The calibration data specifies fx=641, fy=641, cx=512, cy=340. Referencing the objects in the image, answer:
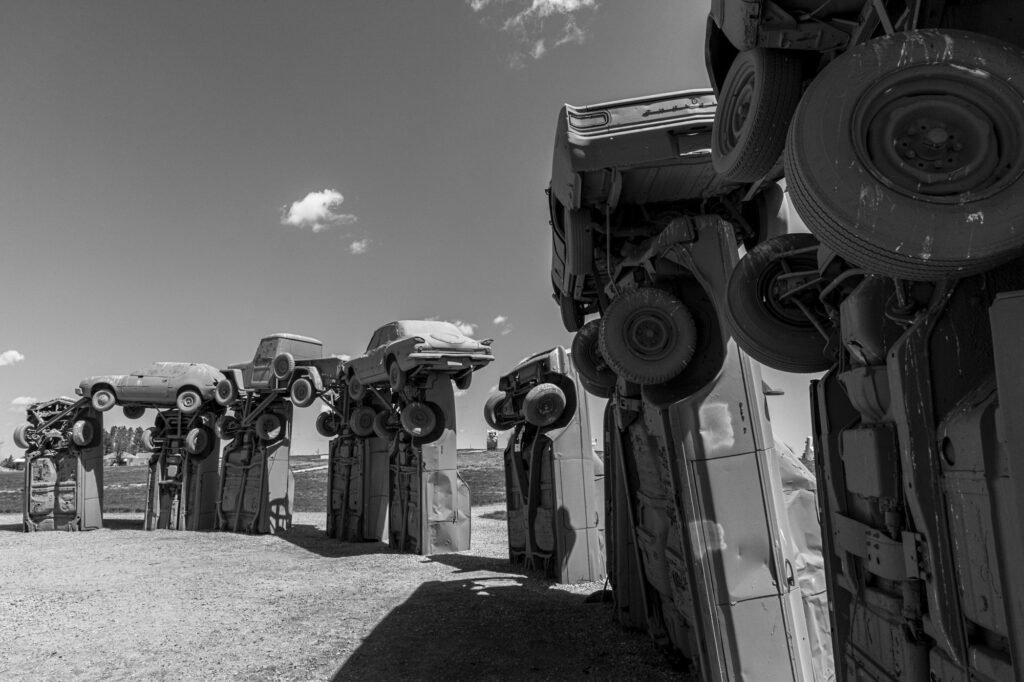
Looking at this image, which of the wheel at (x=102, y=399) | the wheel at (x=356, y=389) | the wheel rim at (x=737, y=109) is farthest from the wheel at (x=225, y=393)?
the wheel rim at (x=737, y=109)

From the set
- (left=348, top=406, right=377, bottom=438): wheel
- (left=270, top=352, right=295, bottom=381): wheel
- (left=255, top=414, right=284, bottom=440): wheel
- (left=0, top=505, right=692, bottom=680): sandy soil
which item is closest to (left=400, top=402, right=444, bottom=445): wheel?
(left=0, top=505, right=692, bottom=680): sandy soil

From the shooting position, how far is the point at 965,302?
2.12 m

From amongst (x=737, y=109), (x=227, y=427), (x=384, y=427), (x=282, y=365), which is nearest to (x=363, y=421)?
(x=384, y=427)

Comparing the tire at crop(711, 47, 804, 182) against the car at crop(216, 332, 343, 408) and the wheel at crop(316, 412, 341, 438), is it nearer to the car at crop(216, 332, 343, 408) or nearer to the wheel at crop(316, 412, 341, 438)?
the car at crop(216, 332, 343, 408)

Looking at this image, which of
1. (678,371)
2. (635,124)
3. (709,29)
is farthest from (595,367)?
(709,29)

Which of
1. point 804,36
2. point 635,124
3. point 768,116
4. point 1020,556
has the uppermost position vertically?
point 635,124

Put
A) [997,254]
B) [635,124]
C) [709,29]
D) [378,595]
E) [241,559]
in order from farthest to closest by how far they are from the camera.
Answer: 1. [241,559]
2. [378,595]
3. [635,124]
4. [709,29]
5. [997,254]

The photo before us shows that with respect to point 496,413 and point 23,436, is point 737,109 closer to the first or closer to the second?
point 496,413

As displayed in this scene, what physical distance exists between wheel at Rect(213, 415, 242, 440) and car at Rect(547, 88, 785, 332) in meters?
15.7

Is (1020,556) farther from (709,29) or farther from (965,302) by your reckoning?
(709,29)

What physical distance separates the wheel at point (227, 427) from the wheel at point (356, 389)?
495 centimetres

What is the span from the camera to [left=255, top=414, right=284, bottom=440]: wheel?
18031 mm

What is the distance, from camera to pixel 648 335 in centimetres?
545

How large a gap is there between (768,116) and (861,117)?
76cm
